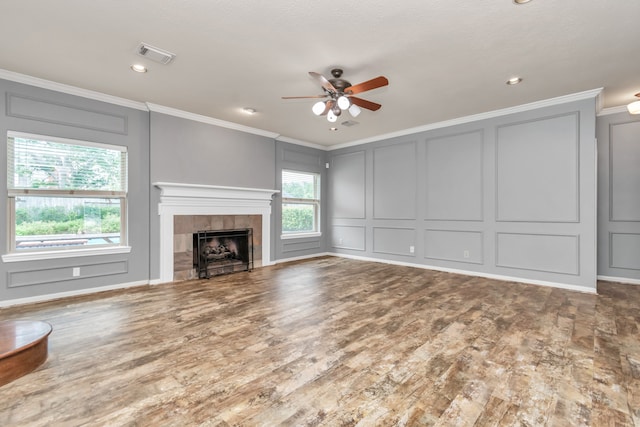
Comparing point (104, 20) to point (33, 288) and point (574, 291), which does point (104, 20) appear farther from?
point (574, 291)

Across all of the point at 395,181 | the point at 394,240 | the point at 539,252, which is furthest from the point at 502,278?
the point at 395,181

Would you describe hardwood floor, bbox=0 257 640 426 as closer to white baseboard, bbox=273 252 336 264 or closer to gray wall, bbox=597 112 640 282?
gray wall, bbox=597 112 640 282

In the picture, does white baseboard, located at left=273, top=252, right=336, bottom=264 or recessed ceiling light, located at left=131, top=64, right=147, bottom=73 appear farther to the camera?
white baseboard, located at left=273, top=252, right=336, bottom=264

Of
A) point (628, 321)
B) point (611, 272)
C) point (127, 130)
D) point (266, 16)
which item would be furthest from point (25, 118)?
point (611, 272)

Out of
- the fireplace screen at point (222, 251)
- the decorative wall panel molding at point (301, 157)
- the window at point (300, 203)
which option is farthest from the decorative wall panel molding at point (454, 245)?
the fireplace screen at point (222, 251)

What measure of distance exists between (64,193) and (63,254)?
792mm

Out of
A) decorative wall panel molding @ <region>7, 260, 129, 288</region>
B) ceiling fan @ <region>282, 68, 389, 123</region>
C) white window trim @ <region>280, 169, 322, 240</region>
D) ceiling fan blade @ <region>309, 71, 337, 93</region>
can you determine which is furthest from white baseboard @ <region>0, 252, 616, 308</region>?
ceiling fan blade @ <region>309, 71, 337, 93</region>

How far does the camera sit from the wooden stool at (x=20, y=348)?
1.97 meters

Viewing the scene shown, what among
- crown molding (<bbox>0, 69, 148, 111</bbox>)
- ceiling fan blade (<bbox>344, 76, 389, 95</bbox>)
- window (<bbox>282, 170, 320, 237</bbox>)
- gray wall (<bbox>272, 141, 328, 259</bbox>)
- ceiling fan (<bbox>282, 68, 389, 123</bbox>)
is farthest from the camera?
window (<bbox>282, 170, 320, 237</bbox>)

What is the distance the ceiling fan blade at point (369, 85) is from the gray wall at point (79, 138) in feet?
10.9

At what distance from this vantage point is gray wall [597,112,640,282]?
4.58 metres

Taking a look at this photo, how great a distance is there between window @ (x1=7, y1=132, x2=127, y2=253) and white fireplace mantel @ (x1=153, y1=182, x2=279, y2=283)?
0.57m

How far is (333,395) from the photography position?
72.2 inches

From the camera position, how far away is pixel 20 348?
2.03m
